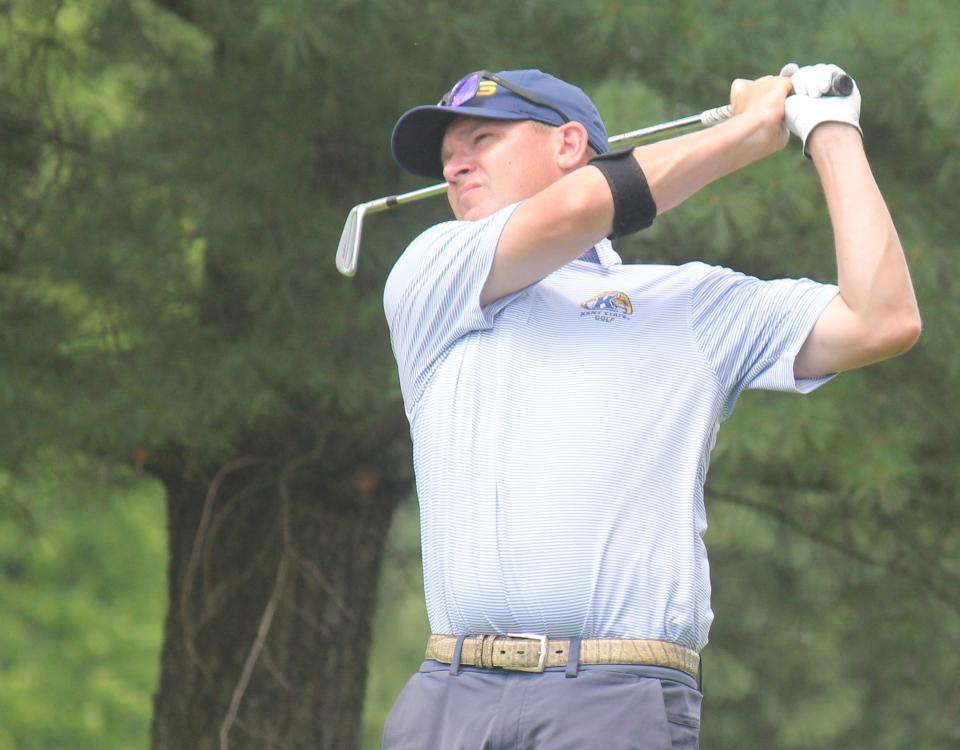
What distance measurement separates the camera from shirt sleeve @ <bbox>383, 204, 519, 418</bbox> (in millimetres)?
2438

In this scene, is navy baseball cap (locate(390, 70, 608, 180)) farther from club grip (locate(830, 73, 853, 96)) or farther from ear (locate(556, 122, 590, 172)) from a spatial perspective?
club grip (locate(830, 73, 853, 96))

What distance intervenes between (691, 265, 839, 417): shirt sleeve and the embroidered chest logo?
0.11m

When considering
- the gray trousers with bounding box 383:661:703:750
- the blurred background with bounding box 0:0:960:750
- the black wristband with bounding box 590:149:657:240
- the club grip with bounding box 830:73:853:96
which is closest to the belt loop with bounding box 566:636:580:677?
the gray trousers with bounding box 383:661:703:750

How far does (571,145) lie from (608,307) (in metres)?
0.41

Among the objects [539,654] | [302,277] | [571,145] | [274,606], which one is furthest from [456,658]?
[274,606]

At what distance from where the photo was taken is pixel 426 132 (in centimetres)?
285

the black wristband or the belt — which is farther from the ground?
the black wristband

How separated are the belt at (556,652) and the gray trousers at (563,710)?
12 mm

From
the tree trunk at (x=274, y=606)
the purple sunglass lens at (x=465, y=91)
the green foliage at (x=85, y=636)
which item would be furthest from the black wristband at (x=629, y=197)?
the green foliage at (x=85, y=636)

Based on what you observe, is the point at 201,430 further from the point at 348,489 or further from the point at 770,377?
the point at 770,377

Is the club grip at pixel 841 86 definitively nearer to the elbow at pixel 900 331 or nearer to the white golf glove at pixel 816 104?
the white golf glove at pixel 816 104

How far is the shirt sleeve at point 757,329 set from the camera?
2426 millimetres

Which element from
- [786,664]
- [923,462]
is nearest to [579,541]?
[923,462]

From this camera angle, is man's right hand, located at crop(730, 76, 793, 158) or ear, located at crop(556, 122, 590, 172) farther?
ear, located at crop(556, 122, 590, 172)
